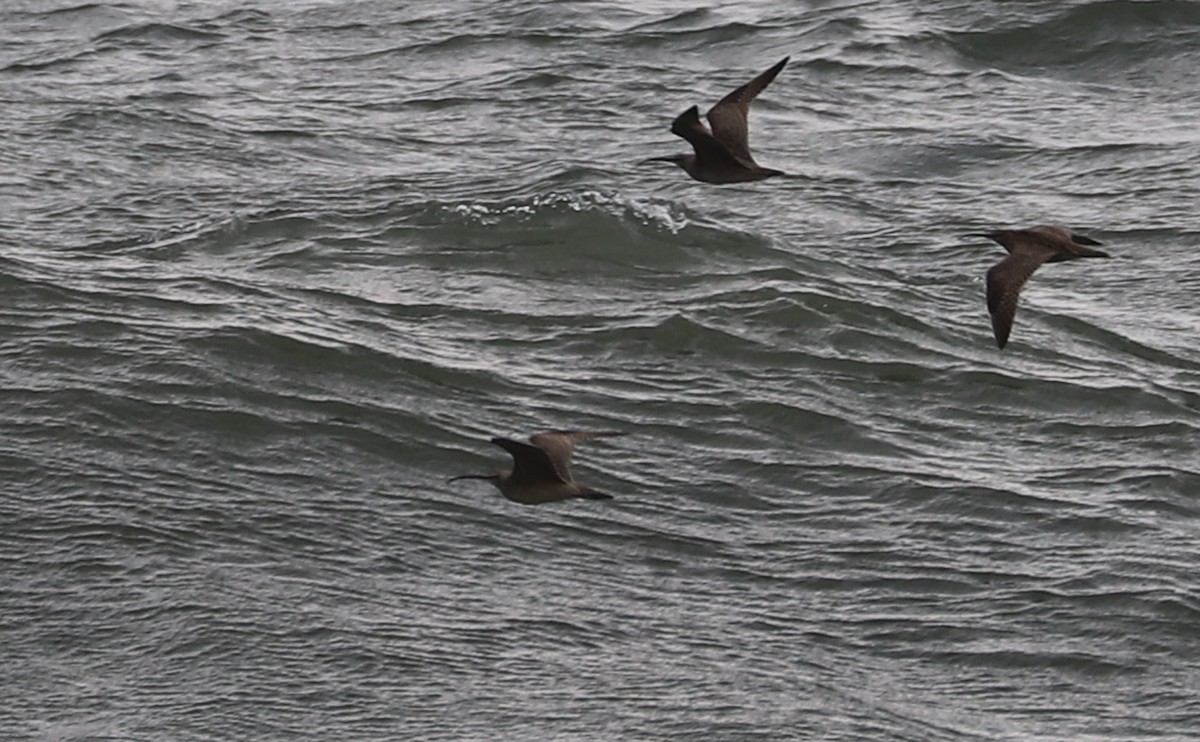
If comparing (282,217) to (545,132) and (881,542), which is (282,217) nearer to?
(545,132)

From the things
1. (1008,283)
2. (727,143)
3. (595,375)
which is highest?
(727,143)

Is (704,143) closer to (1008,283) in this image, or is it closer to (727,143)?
(727,143)

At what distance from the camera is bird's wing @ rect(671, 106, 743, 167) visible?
10.5m

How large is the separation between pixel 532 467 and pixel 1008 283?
6.16 feet

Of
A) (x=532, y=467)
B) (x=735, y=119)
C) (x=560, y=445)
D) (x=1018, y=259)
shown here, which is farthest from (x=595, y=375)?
(x=1018, y=259)

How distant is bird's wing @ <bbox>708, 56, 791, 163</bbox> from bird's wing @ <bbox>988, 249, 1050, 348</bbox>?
131 centimetres

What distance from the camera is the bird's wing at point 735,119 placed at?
10914 millimetres

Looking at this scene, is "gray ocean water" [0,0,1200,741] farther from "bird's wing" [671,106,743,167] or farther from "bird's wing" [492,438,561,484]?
"bird's wing" [671,106,743,167]

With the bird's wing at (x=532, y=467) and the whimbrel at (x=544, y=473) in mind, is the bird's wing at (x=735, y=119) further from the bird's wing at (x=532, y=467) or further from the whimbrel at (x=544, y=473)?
the bird's wing at (x=532, y=467)

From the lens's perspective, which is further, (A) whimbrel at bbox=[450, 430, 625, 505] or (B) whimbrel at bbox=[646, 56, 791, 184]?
(B) whimbrel at bbox=[646, 56, 791, 184]

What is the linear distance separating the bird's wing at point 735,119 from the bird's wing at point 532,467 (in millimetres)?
1624

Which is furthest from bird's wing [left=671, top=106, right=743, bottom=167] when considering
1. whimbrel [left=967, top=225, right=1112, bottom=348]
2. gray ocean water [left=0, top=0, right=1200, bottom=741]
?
gray ocean water [left=0, top=0, right=1200, bottom=741]

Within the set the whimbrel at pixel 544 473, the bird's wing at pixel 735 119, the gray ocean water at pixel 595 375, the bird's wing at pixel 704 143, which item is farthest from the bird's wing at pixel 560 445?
the bird's wing at pixel 735 119

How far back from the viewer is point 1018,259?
10.1m
